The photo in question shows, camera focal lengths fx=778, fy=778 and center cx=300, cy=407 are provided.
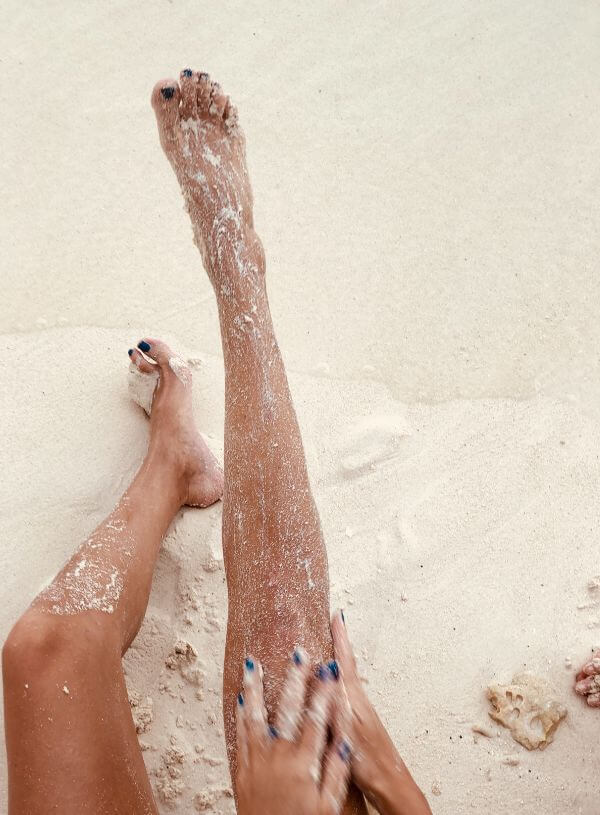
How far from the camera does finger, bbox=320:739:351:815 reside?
1.21 meters

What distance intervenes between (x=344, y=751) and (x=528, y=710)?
46 cm

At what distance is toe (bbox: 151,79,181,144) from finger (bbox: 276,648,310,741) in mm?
1054

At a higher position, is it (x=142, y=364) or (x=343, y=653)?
(x=142, y=364)

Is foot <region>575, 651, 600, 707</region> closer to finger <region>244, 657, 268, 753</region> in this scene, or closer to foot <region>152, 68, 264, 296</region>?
finger <region>244, 657, 268, 753</region>

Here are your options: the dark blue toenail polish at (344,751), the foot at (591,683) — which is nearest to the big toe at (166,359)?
the dark blue toenail polish at (344,751)

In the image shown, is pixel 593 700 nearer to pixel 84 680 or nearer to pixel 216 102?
pixel 84 680

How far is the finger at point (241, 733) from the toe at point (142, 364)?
2.62ft

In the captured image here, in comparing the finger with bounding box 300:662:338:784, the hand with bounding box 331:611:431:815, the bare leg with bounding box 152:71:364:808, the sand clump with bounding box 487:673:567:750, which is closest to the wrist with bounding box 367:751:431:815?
the hand with bounding box 331:611:431:815

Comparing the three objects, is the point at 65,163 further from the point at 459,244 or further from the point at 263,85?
the point at 459,244

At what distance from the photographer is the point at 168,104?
159cm

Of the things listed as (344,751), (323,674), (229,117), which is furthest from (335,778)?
(229,117)

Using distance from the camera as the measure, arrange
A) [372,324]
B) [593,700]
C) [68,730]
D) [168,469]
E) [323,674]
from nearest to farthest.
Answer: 1. [68,730]
2. [323,674]
3. [593,700]
4. [168,469]
5. [372,324]

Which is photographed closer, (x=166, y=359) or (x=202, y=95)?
(x=202, y=95)

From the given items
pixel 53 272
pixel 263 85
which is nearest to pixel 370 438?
pixel 53 272
